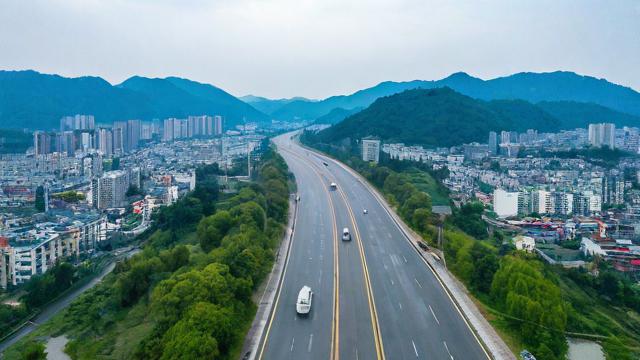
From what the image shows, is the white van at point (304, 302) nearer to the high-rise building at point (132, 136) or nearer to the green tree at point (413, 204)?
the green tree at point (413, 204)

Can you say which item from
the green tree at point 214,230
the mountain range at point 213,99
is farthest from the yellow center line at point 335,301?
the mountain range at point 213,99

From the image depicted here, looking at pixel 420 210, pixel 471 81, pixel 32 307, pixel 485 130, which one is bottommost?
pixel 32 307

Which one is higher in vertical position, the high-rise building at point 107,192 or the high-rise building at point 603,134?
the high-rise building at point 603,134

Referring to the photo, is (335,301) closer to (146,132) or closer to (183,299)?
(183,299)

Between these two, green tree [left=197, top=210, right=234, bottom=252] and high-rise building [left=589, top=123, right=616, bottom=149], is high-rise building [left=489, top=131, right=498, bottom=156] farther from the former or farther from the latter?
green tree [left=197, top=210, right=234, bottom=252]

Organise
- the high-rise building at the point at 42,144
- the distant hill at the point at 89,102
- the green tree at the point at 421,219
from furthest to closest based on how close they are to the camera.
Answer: the distant hill at the point at 89,102
the high-rise building at the point at 42,144
the green tree at the point at 421,219

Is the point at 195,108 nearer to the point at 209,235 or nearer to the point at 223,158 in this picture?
the point at 223,158

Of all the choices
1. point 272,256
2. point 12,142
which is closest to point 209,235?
point 272,256
